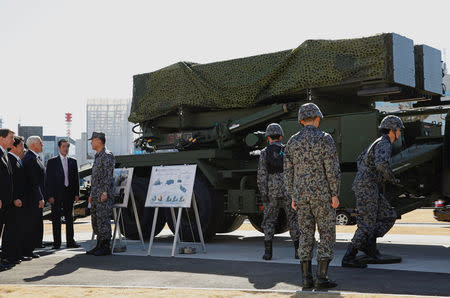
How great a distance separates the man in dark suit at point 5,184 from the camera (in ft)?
26.7

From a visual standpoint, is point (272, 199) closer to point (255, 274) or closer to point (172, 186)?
point (255, 274)

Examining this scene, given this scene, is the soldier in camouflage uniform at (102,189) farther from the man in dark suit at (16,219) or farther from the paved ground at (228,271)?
the man in dark suit at (16,219)

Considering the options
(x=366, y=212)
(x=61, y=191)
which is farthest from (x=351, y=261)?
(x=61, y=191)

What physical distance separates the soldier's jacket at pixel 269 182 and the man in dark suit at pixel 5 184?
3.48 m

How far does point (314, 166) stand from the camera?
628cm

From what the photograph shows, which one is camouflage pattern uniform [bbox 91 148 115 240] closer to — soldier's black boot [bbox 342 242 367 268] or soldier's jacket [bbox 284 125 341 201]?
soldier's black boot [bbox 342 242 367 268]

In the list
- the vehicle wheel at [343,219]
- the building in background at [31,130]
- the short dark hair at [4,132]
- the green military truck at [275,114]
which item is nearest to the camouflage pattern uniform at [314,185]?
the green military truck at [275,114]

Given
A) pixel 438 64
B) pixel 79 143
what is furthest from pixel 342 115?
pixel 79 143

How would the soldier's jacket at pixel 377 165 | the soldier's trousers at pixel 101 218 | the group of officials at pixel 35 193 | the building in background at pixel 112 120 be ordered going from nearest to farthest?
the soldier's jacket at pixel 377 165
the group of officials at pixel 35 193
the soldier's trousers at pixel 101 218
the building in background at pixel 112 120

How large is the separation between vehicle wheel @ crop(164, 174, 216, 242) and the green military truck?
0.06ft

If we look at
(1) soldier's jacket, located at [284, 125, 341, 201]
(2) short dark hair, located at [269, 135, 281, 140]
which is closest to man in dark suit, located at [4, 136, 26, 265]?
(2) short dark hair, located at [269, 135, 281, 140]

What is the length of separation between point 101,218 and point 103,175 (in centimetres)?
72

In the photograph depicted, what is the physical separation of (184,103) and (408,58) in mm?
4497

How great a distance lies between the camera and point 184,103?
1245 centimetres
